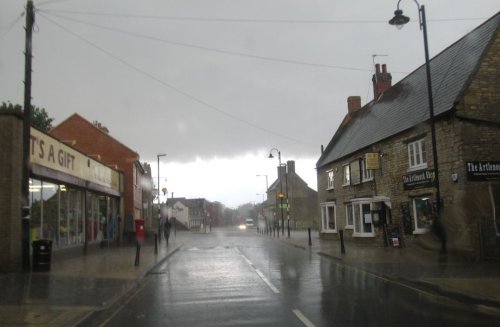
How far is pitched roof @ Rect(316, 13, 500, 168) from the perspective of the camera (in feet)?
68.0

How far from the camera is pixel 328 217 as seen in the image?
36.3 meters

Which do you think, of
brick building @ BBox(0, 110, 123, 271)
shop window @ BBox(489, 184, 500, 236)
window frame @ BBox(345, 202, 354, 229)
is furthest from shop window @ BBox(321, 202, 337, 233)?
shop window @ BBox(489, 184, 500, 236)

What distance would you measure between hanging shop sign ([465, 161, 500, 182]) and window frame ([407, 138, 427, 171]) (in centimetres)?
307

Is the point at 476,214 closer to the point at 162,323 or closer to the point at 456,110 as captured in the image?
the point at 456,110

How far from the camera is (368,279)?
47.0 ft

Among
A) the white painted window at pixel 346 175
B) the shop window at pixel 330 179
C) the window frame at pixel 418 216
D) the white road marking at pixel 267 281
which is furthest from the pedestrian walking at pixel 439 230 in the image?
the shop window at pixel 330 179

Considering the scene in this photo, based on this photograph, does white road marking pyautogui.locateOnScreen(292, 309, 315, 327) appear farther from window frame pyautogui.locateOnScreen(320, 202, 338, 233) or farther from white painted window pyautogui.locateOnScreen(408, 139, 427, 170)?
window frame pyautogui.locateOnScreen(320, 202, 338, 233)

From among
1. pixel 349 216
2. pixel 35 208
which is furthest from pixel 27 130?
pixel 349 216

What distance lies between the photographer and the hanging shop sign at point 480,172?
1891 cm

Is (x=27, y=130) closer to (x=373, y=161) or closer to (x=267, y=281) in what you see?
(x=267, y=281)

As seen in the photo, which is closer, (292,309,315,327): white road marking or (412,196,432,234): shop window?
(292,309,315,327): white road marking

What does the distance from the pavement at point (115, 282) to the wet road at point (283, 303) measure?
1.24ft

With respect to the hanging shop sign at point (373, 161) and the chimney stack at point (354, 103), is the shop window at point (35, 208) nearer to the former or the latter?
the hanging shop sign at point (373, 161)

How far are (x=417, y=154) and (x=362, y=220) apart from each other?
717cm
